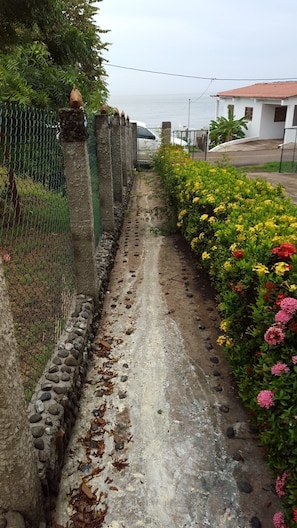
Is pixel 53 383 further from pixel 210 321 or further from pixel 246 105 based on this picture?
pixel 246 105

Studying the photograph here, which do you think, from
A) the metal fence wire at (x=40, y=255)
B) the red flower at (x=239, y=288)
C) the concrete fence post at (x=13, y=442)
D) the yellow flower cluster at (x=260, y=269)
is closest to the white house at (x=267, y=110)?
the metal fence wire at (x=40, y=255)

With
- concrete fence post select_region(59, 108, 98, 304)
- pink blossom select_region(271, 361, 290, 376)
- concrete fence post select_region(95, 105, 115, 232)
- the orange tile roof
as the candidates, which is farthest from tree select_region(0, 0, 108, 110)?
the orange tile roof

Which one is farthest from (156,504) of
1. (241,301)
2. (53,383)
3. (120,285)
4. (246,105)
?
(246,105)

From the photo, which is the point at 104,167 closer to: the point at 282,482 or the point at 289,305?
the point at 289,305

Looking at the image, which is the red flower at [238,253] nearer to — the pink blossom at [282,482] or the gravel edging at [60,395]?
the pink blossom at [282,482]

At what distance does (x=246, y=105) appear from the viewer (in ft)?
79.7

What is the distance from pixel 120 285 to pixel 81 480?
2789 millimetres

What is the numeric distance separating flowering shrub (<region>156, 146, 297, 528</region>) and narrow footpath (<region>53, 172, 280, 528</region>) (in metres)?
0.30

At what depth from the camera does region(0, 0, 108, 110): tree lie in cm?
360

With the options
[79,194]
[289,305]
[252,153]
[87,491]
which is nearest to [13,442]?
[87,491]

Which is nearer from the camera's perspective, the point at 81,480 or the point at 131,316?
the point at 81,480

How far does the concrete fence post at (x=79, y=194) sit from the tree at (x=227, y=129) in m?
21.9

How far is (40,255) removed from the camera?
420cm

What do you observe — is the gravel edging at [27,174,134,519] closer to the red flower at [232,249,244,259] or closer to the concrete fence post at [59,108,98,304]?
the concrete fence post at [59,108,98,304]
